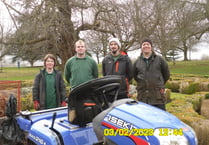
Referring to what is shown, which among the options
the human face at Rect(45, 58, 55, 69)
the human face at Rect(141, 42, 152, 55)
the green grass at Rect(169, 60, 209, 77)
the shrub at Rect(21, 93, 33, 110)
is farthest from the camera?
the green grass at Rect(169, 60, 209, 77)

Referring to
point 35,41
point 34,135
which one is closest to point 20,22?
point 35,41

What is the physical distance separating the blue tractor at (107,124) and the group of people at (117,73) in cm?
100

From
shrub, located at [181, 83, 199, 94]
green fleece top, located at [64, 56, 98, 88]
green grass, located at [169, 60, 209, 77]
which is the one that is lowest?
shrub, located at [181, 83, 199, 94]

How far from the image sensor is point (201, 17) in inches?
663

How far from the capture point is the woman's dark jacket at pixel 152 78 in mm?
3768

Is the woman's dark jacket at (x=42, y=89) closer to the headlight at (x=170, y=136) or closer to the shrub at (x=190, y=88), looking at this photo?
the headlight at (x=170, y=136)

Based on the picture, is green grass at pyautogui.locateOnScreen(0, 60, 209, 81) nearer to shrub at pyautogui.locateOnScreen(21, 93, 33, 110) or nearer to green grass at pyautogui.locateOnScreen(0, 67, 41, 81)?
green grass at pyautogui.locateOnScreen(0, 67, 41, 81)

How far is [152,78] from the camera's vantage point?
376 centimetres

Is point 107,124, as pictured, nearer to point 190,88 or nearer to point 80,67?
point 80,67
